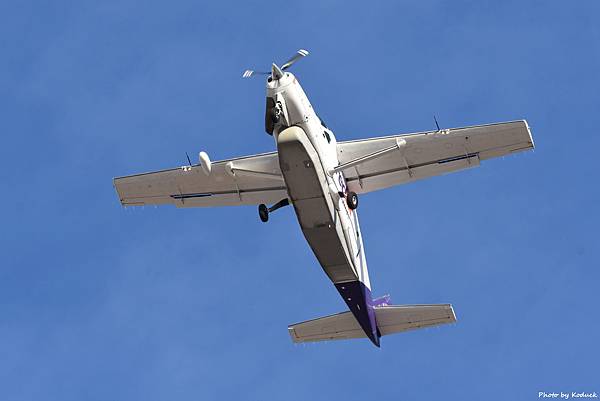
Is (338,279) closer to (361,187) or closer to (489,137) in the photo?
(361,187)

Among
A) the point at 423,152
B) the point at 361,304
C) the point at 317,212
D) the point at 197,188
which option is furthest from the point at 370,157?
the point at 197,188

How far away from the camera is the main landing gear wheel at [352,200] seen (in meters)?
43.7

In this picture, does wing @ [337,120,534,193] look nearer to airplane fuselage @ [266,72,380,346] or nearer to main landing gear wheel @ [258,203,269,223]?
airplane fuselage @ [266,72,380,346]

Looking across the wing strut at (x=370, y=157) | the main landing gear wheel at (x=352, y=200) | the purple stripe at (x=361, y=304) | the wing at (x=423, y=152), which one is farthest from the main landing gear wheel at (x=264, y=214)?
the purple stripe at (x=361, y=304)

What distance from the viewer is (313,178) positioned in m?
41.6

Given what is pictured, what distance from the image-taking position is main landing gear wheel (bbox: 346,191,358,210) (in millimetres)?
43656

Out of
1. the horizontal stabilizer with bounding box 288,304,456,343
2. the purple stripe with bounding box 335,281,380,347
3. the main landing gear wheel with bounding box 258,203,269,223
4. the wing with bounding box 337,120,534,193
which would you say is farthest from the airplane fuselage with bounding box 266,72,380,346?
the horizontal stabilizer with bounding box 288,304,456,343

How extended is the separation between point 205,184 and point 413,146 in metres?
8.18

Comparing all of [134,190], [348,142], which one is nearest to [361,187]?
[348,142]

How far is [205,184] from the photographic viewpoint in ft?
155

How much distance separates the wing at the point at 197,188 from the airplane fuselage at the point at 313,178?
10.6 feet

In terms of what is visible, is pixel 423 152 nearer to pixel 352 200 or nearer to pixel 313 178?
pixel 352 200

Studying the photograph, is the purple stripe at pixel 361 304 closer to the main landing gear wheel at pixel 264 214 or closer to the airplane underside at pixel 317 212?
the airplane underside at pixel 317 212

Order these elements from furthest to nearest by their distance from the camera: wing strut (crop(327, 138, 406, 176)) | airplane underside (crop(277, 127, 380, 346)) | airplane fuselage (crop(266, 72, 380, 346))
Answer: wing strut (crop(327, 138, 406, 176))
airplane fuselage (crop(266, 72, 380, 346))
airplane underside (crop(277, 127, 380, 346))
